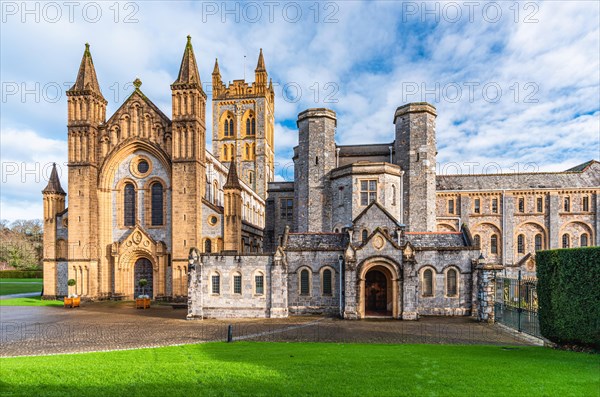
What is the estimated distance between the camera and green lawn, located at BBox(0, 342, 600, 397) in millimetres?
8891

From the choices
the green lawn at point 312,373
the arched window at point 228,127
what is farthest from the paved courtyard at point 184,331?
the arched window at point 228,127

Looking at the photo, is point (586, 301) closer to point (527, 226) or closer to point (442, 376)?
point (442, 376)

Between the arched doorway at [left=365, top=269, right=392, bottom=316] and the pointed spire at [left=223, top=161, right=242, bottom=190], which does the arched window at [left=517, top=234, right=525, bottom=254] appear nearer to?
the arched doorway at [left=365, top=269, right=392, bottom=316]

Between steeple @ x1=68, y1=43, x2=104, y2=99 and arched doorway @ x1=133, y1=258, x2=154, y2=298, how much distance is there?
627 inches

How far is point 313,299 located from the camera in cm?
2534

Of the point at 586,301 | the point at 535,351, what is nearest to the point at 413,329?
the point at 535,351

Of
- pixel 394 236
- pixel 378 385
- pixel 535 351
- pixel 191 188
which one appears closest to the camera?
pixel 378 385

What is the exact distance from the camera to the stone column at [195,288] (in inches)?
960

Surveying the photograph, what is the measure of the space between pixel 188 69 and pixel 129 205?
43.6ft

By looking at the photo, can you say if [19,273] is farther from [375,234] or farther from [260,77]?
[375,234]

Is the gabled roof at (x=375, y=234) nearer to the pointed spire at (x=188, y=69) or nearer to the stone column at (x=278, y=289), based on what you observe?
the stone column at (x=278, y=289)

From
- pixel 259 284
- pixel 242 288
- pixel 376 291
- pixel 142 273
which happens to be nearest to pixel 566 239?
pixel 376 291

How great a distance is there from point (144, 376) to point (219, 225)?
73.7 feet

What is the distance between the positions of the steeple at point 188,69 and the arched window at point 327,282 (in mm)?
19760
